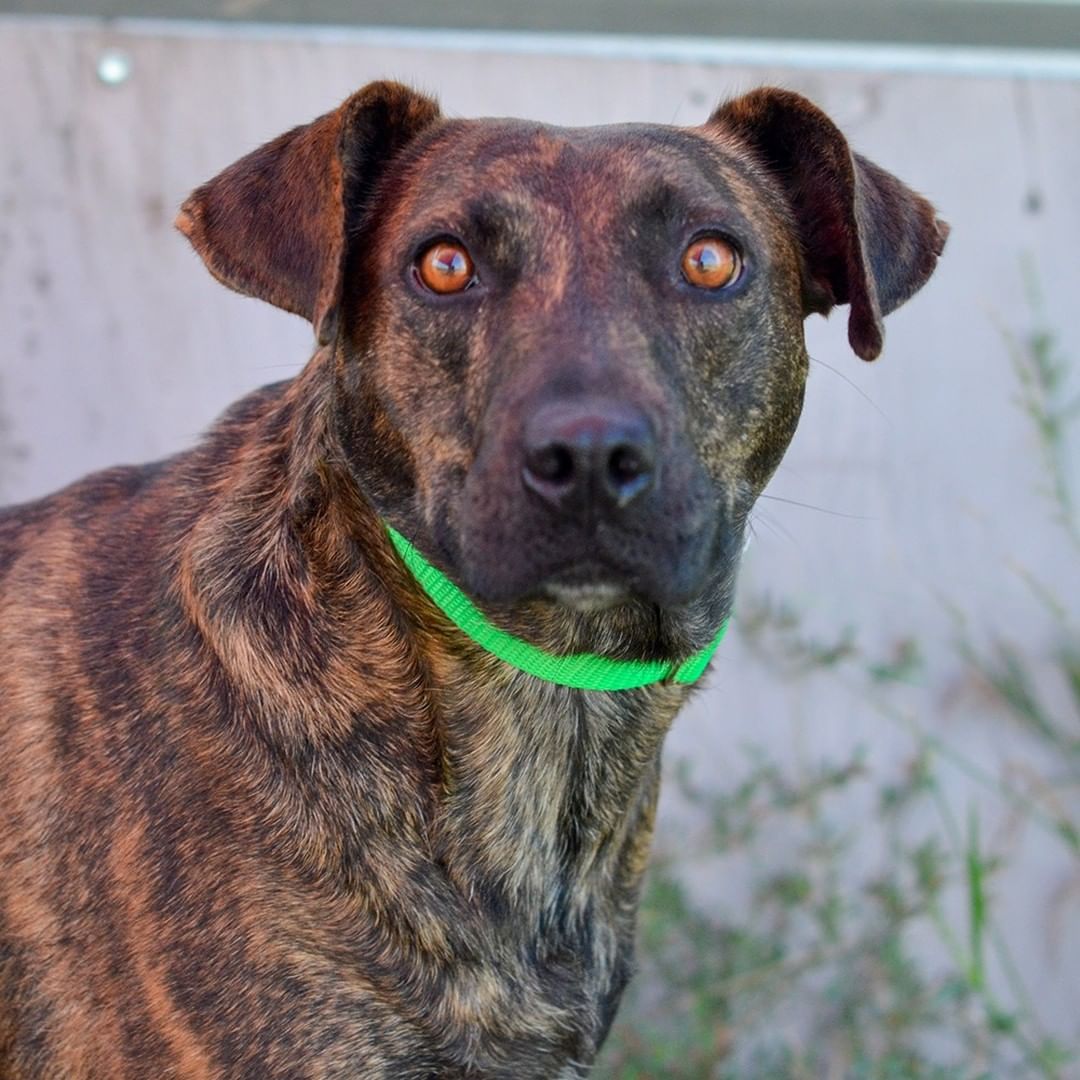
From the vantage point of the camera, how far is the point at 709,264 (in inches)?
93.3

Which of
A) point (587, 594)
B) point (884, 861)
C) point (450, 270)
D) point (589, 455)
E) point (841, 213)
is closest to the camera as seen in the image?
point (589, 455)

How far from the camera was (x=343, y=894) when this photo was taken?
7.31ft

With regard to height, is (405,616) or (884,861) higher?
(405,616)

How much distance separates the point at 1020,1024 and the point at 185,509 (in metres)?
3.34

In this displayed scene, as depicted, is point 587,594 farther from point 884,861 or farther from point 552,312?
point 884,861

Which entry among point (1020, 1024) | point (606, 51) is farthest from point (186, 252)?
point (1020, 1024)

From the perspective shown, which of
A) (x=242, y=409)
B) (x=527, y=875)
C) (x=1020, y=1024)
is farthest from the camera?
(x=1020, y=1024)

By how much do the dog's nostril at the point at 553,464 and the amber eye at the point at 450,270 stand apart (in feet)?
1.33

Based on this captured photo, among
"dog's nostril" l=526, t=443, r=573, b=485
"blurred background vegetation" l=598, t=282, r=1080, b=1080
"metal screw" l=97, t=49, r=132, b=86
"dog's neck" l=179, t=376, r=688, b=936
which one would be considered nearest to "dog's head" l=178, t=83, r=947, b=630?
"dog's nostril" l=526, t=443, r=573, b=485

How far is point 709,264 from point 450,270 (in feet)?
1.30

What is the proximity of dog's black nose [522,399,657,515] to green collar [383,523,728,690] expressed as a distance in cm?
34

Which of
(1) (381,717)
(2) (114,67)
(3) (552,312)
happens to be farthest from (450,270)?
(2) (114,67)

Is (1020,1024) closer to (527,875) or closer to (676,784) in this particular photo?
(676,784)

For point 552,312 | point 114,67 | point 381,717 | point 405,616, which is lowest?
point 381,717
